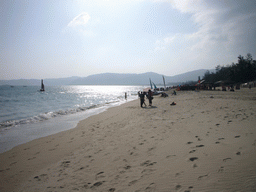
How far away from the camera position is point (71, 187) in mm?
3061

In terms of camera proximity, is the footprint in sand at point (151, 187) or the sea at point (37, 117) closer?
the footprint in sand at point (151, 187)

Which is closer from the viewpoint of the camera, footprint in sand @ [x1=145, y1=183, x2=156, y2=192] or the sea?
footprint in sand @ [x1=145, y1=183, x2=156, y2=192]

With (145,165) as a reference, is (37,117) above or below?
below

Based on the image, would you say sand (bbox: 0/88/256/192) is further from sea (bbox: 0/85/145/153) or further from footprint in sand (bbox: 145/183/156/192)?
sea (bbox: 0/85/145/153)

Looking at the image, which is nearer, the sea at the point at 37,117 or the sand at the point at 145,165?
the sand at the point at 145,165

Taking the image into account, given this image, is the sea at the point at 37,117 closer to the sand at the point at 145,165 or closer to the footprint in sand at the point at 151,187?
the sand at the point at 145,165

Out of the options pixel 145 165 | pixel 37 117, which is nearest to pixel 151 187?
pixel 145 165

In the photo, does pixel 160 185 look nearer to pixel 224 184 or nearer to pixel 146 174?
pixel 146 174

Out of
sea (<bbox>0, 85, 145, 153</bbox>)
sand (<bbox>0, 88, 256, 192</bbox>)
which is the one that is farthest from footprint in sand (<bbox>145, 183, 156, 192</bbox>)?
sea (<bbox>0, 85, 145, 153</bbox>)

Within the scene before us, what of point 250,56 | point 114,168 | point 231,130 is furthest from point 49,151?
point 250,56

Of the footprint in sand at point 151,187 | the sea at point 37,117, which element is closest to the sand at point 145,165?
the footprint in sand at point 151,187

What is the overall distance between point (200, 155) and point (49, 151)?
581 cm

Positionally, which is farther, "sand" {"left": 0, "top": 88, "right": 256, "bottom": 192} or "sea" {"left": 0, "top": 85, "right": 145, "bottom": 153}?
"sea" {"left": 0, "top": 85, "right": 145, "bottom": 153}

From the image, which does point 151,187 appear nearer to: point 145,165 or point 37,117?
point 145,165
